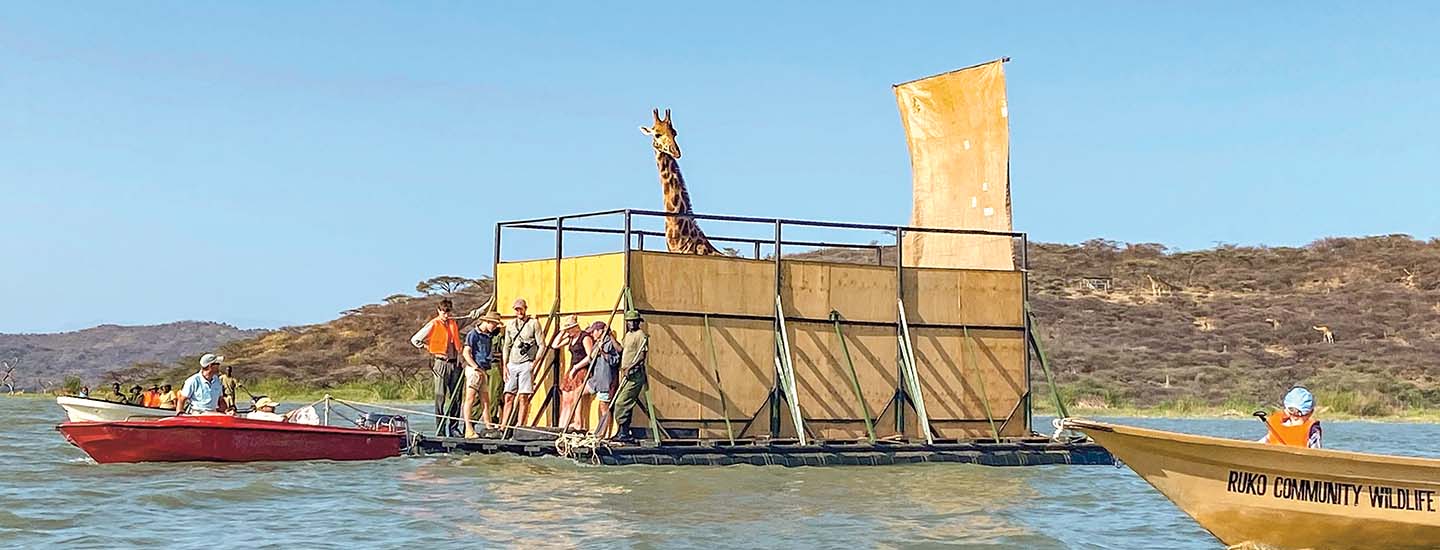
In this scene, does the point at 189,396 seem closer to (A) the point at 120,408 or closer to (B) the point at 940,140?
(A) the point at 120,408

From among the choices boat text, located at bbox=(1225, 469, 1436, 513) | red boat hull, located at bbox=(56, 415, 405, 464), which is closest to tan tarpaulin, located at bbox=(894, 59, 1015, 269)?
red boat hull, located at bbox=(56, 415, 405, 464)

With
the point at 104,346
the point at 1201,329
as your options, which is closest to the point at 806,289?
the point at 1201,329

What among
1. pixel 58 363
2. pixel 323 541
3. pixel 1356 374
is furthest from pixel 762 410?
pixel 58 363

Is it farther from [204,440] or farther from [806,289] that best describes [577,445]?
[204,440]

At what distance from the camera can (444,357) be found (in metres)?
21.5

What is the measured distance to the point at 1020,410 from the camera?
2295 cm

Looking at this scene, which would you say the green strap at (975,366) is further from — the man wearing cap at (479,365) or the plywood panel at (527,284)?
the man wearing cap at (479,365)

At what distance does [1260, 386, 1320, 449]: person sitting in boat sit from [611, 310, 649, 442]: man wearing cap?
7948 millimetres

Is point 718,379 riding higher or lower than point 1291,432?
higher

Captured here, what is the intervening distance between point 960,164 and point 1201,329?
4120 cm

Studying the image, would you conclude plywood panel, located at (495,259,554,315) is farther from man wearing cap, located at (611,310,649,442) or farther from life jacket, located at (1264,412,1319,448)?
life jacket, located at (1264,412,1319,448)

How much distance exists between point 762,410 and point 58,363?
76822 mm

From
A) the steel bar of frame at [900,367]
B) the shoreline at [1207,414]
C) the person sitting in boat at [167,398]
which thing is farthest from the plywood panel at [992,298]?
the shoreline at [1207,414]

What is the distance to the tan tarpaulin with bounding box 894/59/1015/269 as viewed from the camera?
23812 mm
